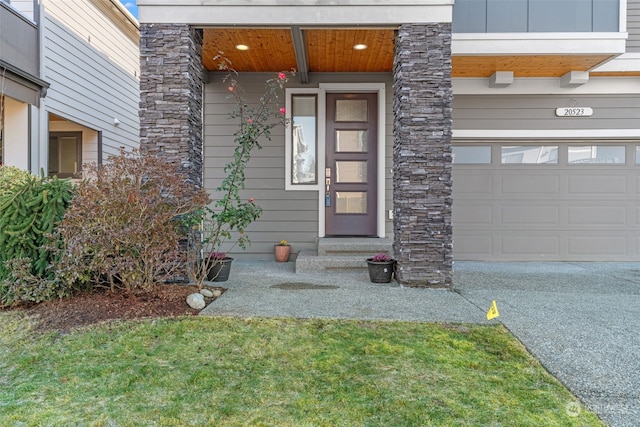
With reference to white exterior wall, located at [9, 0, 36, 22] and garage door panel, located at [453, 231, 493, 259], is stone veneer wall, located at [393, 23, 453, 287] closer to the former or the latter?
garage door panel, located at [453, 231, 493, 259]

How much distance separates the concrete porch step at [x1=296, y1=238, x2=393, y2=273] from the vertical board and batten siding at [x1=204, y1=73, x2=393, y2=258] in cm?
62

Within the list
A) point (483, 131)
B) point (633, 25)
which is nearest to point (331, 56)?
point (483, 131)

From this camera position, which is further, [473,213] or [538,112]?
[473,213]

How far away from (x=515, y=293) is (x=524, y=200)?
119 inches

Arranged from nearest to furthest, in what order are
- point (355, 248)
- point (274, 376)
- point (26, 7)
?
1. point (274, 376)
2. point (355, 248)
3. point (26, 7)

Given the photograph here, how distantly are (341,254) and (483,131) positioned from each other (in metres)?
3.36

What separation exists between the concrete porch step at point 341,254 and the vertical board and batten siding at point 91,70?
5.00 metres

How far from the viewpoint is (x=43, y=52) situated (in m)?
6.13

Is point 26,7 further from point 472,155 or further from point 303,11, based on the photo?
point 472,155

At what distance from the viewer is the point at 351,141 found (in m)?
6.30

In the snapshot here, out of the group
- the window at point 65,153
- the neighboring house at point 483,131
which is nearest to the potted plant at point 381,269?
the neighboring house at point 483,131

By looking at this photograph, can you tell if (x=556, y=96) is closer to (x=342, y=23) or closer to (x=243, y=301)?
(x=342, y=23)

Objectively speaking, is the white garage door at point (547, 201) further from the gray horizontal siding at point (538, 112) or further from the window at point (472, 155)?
the gray horizontal siding at point (538, 112)

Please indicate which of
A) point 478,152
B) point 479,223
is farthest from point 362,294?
point 478,152
